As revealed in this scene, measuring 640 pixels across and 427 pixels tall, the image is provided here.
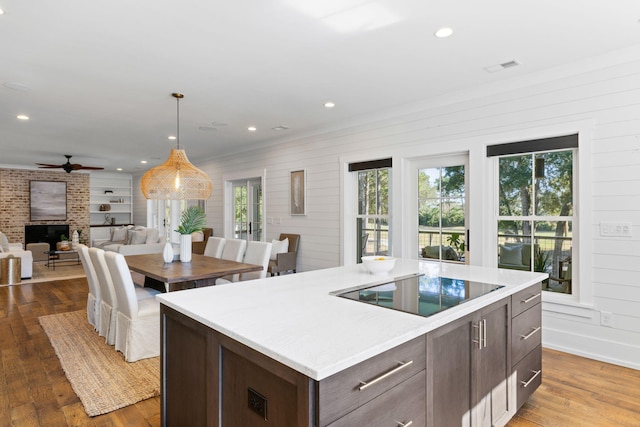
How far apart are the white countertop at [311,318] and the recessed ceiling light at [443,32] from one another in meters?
1.78

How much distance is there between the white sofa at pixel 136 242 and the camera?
6.86 meters

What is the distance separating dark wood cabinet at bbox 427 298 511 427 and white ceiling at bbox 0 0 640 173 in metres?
1.97

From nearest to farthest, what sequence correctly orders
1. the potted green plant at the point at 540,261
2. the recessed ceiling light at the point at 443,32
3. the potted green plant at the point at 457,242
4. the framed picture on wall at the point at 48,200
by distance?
the recessed ceiling light at the point at 443,32, the potted green plant at the point at 540,261, the potted green plant at the point at 457,242, the framed picture on wall at the point at 48,200

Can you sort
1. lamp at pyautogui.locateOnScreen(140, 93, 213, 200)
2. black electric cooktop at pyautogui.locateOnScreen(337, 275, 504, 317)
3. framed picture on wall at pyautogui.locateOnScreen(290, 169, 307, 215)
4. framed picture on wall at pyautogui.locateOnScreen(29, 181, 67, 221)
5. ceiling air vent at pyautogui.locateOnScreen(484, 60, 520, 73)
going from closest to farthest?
black electric cooktop at pyautogui.locateOnScreen(337, 275, 504, 317) → ceiling air vent at pyautogui.locateOnScreen(484, 60, 520, 73) → lamp at pyautogui.locateOnScreen(140, 93, 213, 200) → framed picture on wall at pyautogui.locateOnScreen(290, 169, 307, 215) → framed picture on wall at pyautogui.locateOnScreen(29, 181, 67, 221)

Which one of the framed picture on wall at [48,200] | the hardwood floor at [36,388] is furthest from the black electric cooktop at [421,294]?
the framed picture on wall at [48,200]

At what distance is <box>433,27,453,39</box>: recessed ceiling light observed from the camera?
2707mm

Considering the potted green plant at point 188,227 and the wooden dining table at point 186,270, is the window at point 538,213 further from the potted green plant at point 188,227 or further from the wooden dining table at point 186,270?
the potted green plant at point 188,227

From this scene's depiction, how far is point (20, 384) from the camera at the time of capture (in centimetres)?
274

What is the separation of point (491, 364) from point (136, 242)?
8222 millimetres

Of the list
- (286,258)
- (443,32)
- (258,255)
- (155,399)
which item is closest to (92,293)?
(258,255)

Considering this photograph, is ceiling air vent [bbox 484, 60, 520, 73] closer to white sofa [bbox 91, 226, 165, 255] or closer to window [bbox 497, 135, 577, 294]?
window [bbox 497, 135, 577, 294]

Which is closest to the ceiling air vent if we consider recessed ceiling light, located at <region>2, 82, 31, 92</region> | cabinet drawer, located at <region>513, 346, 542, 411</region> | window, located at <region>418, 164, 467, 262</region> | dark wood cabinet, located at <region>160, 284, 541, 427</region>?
window, located at <region>418, 164, 467, 262</region>

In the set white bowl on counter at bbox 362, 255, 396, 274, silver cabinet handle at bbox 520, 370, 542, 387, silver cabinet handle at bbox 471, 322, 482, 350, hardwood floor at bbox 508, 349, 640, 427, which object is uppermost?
white bowl on counter at bbox 362, 255, 396, 274

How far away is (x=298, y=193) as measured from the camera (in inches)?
239
